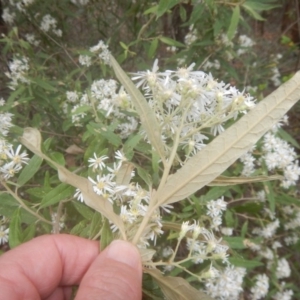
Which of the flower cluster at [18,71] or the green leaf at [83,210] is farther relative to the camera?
the flower cluster at [18,71]

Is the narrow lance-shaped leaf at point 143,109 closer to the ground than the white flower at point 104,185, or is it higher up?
higher up

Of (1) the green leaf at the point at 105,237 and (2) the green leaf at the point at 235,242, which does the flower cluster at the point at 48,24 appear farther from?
(1) the green leaf at the point at 105,237

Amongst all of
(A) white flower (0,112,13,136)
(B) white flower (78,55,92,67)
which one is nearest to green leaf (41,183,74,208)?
(A) white flower (0,112,13,136)

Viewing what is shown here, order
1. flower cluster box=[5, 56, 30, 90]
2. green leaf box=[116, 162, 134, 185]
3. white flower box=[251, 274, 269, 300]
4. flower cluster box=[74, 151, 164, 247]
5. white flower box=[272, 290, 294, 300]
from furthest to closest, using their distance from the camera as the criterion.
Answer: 1. white flower box=[272, 290, 294, 300]
2. white flower box=[251, 274, 269, 300]
3. flower cluster box=[5, 56, 30, 90]
4. green leaf box=[116, 162, 134, 185]
5. flower cluster box=[74, 151, 164, 247]

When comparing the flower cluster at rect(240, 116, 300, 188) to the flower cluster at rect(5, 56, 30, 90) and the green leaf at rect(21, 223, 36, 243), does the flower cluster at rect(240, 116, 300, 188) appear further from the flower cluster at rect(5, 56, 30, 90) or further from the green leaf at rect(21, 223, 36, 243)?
the flower cluster at rect(5, 56, 30, 90)

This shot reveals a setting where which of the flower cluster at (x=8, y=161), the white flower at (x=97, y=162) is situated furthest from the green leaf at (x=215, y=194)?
the flower cluster at (x=8, y=161)

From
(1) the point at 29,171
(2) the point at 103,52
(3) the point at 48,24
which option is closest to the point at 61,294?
(1) the point at 29,171

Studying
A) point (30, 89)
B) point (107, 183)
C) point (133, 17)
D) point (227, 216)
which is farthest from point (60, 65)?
point (107, 183)
